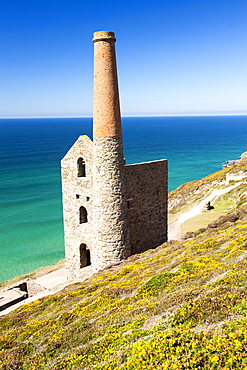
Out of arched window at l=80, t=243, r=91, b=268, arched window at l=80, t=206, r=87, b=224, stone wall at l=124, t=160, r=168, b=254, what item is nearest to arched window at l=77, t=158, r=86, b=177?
arched window at l=80, t=206, r=87, b=224

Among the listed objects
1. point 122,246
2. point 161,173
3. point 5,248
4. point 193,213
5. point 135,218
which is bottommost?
point 5,248

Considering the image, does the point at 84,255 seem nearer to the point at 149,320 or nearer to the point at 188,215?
the point at 149,320

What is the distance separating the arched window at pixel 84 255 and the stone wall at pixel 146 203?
383cm

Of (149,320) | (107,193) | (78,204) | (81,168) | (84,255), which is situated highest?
(81,168)

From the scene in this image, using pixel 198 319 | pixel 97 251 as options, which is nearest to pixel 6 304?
pixel 97 251

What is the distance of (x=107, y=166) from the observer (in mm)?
18125

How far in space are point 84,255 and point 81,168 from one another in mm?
6358

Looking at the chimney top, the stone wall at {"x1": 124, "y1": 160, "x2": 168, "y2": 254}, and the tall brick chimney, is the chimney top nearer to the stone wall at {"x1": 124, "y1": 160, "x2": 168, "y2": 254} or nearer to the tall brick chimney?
the tall brick chimney

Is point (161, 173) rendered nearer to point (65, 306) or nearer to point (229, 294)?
point (65, 306)

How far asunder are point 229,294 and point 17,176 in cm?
7682

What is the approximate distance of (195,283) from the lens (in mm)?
11008

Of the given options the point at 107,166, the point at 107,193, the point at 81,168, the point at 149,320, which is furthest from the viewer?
the point at 81,168

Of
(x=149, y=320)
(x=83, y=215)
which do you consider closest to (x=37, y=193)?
(x=83, y=215)

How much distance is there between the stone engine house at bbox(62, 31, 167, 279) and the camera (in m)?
17.6
